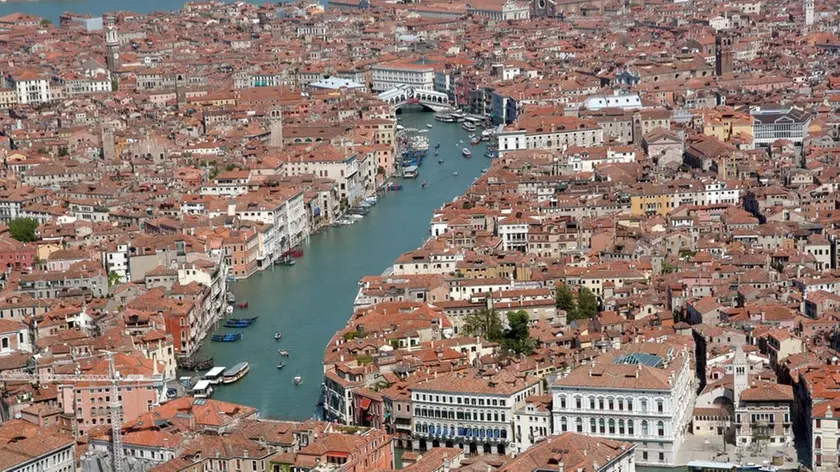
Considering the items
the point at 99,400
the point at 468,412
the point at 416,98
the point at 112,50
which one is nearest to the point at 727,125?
the point at 416,98

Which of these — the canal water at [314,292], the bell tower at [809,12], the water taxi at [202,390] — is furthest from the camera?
the bell tower at [809,12]

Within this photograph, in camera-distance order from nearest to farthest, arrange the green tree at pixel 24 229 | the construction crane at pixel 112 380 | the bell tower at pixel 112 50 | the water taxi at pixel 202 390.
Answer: the construction crane at pixel 112 380
the water taxi at pixel 202 390
the green tree at pixel 24 229
the bell tower at pixel 112 50

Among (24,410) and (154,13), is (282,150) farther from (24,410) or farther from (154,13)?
(154,13)

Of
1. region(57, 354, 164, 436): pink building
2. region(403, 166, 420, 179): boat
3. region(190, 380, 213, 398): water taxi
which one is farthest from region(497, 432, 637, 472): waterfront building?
region(403, 166, 420, 179): boat

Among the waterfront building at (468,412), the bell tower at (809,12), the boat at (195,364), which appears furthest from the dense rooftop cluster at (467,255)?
the bell tower at (809,12)

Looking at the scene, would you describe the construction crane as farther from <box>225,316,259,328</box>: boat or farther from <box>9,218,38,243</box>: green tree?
<box>9,218,38,243</box>: green tree

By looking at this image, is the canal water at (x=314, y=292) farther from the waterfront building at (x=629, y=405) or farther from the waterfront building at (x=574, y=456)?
the waterfront building at (x=574, y=456)
